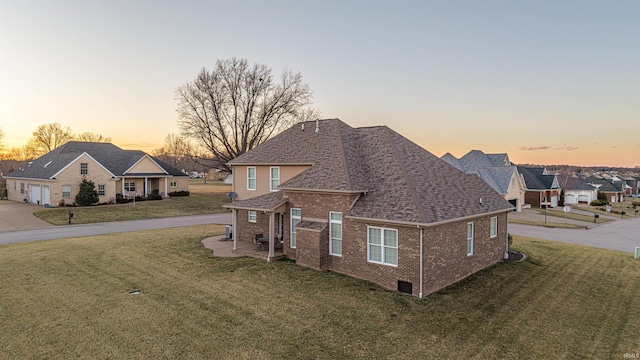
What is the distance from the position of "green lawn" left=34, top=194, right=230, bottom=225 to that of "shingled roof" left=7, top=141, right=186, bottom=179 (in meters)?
5.46

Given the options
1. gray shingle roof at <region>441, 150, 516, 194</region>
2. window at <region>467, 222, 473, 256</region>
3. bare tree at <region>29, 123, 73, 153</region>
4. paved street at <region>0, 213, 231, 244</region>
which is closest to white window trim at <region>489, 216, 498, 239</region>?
window at <region>467, 222, 473, 256</region>

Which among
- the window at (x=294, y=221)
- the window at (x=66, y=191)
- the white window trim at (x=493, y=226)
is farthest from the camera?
the window at (x=66, y=191)

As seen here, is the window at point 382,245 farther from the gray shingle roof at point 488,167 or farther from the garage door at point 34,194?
the garage door at point 34,194

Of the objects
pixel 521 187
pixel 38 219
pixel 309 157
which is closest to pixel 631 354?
pixel 309 157

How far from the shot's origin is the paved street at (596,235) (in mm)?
24062

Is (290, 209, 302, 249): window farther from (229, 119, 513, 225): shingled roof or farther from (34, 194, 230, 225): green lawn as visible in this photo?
(34, 194, 230, 225): green lawn

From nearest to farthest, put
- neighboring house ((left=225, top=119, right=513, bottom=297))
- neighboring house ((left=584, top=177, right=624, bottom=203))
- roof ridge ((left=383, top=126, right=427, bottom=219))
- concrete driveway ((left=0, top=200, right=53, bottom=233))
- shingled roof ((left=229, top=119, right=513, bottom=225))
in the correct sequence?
roof ridge ((left=383, top=126, right=427, bottom=219)) → neighboring house ((left=225, top=119, right=513, bottom=297)) → shingled roof ((left=229, top=119, right=513, bottom=225)) → concrete driveway ((left=0, top=200, right=53, bottom=233)) → neighboring house ((left=584, top=177, right=624, bottom=203))

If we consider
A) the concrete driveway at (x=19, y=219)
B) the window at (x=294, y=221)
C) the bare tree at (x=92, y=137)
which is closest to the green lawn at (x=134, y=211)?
the concrete driveway at (x=19, y=219)

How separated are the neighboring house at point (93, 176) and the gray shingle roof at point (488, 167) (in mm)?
38008

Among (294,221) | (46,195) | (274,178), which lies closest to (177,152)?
(46,195)

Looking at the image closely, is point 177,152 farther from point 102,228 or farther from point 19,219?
point 102,228

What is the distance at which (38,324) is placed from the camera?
9.78 m

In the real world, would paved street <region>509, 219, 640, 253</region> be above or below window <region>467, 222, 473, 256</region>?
below

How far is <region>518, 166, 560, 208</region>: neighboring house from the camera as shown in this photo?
48938 mm
